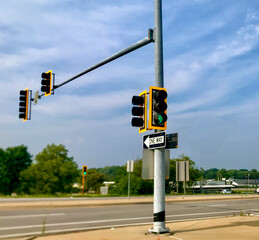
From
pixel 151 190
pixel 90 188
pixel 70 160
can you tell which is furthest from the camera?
pixel 90 188

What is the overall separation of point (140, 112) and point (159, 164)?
166 cm

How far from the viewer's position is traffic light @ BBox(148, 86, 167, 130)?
9.89 metres

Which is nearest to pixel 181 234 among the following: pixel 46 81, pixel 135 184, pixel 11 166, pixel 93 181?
pixel 46 81

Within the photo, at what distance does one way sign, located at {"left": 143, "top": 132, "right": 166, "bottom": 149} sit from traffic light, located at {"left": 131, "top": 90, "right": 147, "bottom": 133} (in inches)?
21.1

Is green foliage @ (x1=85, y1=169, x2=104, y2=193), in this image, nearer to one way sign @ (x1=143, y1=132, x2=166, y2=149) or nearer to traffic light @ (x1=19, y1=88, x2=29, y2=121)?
traffic light @ (x1=19, y1=88, x2=29, y2=121)

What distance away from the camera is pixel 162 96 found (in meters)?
9.91

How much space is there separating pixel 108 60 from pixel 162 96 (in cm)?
335

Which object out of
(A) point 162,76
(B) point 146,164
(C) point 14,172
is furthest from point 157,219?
(C) point 14,172

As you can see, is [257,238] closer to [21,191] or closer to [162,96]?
[162,96]

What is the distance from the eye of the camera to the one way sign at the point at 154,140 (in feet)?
33.0

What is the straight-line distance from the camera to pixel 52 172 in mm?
65375

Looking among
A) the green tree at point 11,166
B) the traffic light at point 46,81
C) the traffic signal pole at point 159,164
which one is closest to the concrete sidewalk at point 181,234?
the traffic signal pole at point 159,164

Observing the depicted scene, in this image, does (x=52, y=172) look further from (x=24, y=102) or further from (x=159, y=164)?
(x=159, y=164)

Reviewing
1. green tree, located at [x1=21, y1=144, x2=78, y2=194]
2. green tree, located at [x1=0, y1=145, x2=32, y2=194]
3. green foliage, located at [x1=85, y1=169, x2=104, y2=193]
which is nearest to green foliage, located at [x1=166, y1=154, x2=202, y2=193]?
green tree, located at [x1=21, y1=144, x2=78, y2=194]
